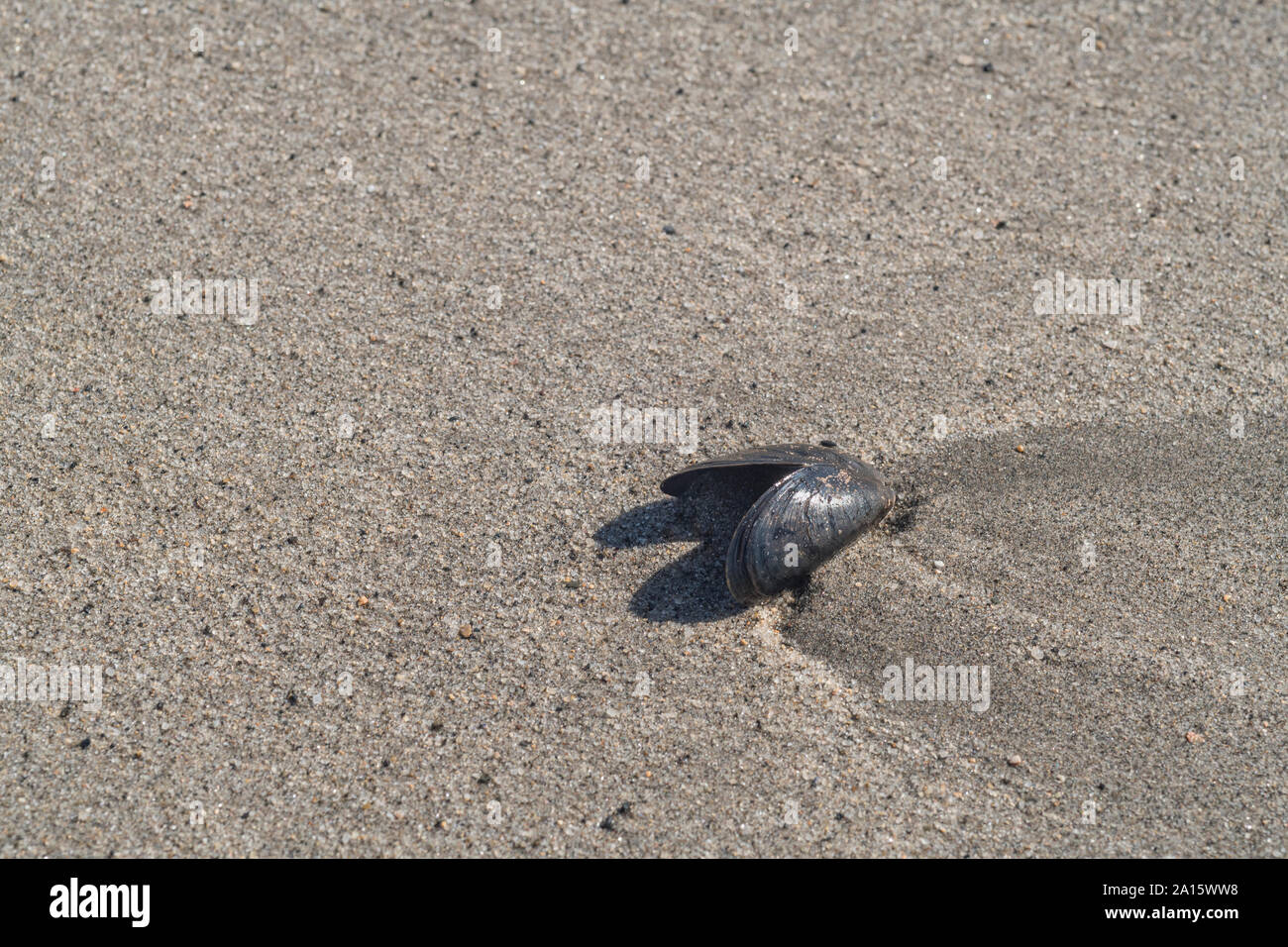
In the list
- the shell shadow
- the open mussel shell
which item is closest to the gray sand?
the shell shadow

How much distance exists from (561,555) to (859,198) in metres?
2.81

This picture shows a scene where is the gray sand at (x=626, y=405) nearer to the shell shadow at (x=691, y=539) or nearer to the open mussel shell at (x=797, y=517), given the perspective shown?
the shell shadow at (x=691, y=539)

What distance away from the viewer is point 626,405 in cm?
505

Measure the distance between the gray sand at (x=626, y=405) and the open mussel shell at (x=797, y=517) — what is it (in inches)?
7.1

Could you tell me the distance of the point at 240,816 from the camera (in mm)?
3732

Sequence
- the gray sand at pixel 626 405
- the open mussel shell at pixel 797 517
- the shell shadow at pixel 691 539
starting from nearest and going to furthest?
1. the gray sand at pixel 626 405
2. the open mussel shell at pixel 797 517
3. the shell shadow at pixel 691 539

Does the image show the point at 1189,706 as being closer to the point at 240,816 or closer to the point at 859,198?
the point at 859,198

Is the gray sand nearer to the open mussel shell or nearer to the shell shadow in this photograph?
the shell shadow

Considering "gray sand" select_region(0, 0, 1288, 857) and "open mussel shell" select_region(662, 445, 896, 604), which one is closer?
"gray sand" select_region(0, 0, 1288, 857)

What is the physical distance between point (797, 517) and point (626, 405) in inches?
44.7

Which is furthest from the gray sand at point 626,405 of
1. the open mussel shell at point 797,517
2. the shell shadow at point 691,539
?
the open mussel shell at point 797,517

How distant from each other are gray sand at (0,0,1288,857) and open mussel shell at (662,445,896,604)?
181mm

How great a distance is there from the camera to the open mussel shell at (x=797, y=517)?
4277 millimetres

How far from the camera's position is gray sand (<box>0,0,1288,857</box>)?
3.88m
